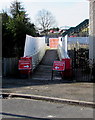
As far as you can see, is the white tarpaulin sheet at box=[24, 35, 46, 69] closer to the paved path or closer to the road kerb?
the paved path

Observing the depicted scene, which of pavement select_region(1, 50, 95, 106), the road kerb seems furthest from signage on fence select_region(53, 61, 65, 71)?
the road kerb

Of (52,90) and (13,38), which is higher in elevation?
(13,38)

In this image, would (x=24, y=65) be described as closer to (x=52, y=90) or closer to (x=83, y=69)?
(x=83, y=69)

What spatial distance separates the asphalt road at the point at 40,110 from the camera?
23.1ft

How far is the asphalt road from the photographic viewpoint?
703 centimetres

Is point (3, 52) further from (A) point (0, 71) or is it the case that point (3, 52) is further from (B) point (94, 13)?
(B) point (94, 13)

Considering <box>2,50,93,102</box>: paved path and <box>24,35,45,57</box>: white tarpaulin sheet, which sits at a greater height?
<box>24,35,45,57</box>: white tarpaulin sheet

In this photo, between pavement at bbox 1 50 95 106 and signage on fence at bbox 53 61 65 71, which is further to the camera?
signage on fence at bbox 53 61 65 71

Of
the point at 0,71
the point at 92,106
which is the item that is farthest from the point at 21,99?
the point at 0,71

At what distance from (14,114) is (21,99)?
2.21 m

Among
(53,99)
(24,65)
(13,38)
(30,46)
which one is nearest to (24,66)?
(24,65)

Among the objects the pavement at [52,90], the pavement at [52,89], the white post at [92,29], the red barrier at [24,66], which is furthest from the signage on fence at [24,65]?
the white post at [92,29]

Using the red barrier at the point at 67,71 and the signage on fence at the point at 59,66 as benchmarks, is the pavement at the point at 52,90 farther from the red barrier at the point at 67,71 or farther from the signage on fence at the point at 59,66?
the signage on fence at the point at 59,66

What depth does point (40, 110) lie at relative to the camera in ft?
24.9
